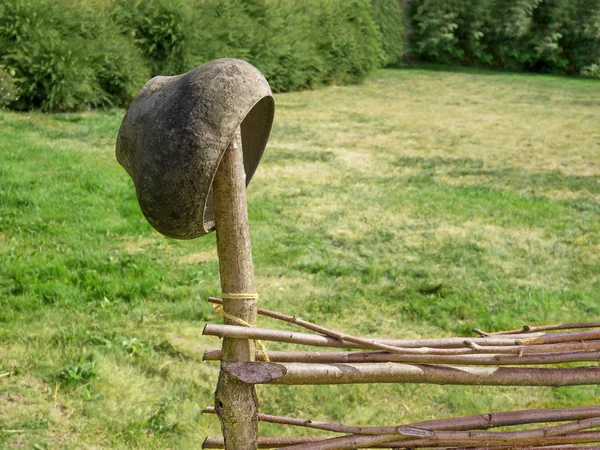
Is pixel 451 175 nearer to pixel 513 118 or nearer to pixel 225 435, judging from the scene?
pixel 513 118

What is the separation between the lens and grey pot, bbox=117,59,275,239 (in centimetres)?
133

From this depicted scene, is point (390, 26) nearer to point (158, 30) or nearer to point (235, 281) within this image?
point (158, 30)

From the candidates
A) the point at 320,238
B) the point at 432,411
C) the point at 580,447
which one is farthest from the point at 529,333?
the point at 320,238

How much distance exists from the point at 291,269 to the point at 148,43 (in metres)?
8.26

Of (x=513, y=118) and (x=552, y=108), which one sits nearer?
(x=513, y=118)

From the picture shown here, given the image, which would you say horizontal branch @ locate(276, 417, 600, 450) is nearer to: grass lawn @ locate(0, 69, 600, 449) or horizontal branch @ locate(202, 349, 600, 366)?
horizontal branch @ locate(202, 349, 600, 366)

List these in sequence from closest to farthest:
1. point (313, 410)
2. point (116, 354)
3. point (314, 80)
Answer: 1. point (313, 410)
2. point (116, 354)
3. point (314, 80)

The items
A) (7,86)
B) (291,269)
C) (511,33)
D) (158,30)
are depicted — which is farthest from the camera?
(511,33)

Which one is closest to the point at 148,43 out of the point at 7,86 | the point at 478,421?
the point at 7,86

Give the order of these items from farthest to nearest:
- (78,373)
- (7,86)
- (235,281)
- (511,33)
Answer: (511,33)
(7,86)
(78,373)
(235,281)

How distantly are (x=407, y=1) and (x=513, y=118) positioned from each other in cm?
1233

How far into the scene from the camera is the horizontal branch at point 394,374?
1446 mm

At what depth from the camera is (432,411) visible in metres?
3.25

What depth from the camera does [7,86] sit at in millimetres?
9930
